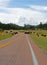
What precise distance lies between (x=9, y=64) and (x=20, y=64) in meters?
0.56

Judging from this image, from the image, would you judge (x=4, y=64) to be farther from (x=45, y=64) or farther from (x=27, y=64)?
(x=45, y=64)

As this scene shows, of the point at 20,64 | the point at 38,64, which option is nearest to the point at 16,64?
the point at 20,64

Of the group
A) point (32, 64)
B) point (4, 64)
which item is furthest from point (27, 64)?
point (4, 64)

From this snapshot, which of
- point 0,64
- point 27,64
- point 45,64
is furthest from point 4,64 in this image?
point 45,64

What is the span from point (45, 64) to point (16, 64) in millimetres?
1535

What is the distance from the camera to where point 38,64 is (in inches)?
486

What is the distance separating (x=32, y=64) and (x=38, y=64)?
317 mm

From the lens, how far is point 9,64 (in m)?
11.8

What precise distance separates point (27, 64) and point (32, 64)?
24 centimetres

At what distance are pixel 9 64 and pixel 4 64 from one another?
0.83ft

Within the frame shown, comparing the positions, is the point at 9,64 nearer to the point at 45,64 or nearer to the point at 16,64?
the point at 16,64

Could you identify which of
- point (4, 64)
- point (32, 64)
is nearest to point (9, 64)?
point (4, 64)

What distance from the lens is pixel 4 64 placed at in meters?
11.9

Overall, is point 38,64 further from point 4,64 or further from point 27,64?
point 4,64
